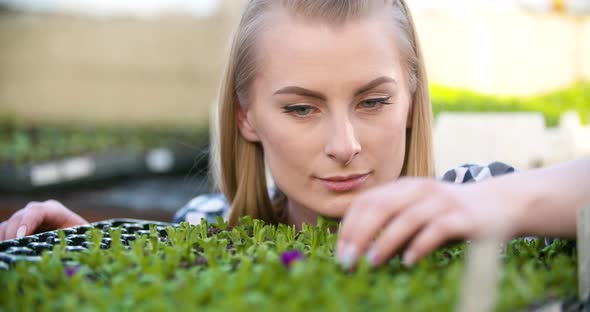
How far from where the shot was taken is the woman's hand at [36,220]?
1.72 meters

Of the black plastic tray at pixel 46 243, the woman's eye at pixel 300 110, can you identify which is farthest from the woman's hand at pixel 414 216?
the woman's eye at pixel 300 110

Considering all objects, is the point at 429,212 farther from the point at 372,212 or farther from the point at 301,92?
the point at 301,92

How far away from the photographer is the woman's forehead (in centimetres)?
157

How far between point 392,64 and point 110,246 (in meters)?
0.84

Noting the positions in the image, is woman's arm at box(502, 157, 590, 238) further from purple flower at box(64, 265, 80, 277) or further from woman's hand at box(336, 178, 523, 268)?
purple flower at box(64, 265, 80, 277)

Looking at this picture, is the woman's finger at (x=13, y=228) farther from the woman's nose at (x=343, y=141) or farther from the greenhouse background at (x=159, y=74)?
the greenhouse background at (x=159, y=74)

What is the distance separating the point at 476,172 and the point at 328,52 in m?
0.63

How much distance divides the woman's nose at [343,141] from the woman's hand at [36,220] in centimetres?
79

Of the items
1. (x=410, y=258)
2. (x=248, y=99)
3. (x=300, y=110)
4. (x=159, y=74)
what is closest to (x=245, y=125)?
(x=248, y=99)

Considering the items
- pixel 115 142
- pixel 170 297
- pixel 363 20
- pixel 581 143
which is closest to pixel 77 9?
pixel 115 142

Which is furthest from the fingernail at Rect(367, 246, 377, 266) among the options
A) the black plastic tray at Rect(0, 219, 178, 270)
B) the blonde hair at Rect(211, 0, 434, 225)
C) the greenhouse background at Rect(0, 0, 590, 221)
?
the greenhouse background at Rect(0, 0, 590, 221)

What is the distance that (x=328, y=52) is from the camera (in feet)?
5.22

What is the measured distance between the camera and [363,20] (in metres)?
1.69

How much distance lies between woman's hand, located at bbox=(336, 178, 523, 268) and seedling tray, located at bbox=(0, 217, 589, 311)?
0.03 metres
